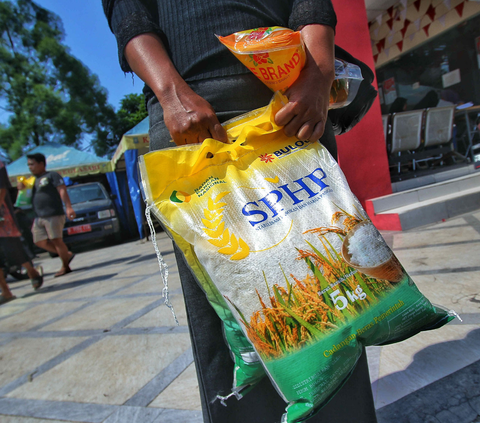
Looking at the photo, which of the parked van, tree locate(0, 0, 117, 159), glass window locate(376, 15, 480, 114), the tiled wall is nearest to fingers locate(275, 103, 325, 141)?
the tiled wall

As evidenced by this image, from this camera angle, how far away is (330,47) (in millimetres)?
829

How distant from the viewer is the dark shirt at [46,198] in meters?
4.71

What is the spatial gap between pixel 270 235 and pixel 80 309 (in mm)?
2723

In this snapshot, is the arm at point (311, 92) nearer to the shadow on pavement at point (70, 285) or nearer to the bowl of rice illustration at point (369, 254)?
the bowl of rice illustration at point (369, 254)

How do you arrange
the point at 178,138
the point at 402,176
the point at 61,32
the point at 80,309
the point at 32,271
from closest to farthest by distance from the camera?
the point at 178,138
the point at 80,309
the point at 32,271
the point at 402,176
the point at 61,32

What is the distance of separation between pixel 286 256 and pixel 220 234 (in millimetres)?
132

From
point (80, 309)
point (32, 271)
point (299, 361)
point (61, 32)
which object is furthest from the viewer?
point (61, 32)

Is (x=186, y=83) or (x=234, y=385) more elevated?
(x=186, y=83)

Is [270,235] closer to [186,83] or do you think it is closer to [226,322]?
[226,322]

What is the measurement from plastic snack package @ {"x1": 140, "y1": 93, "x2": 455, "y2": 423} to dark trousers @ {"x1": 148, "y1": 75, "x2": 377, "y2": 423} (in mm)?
103

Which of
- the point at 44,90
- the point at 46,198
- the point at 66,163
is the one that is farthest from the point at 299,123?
the point at 44,90

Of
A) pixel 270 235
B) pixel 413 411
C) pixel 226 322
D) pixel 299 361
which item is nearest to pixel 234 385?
pixel 226 322

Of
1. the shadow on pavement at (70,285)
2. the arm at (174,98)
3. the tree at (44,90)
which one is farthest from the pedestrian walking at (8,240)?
the tree at (44,90)

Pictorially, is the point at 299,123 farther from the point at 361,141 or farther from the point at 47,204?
the point at 47,204
